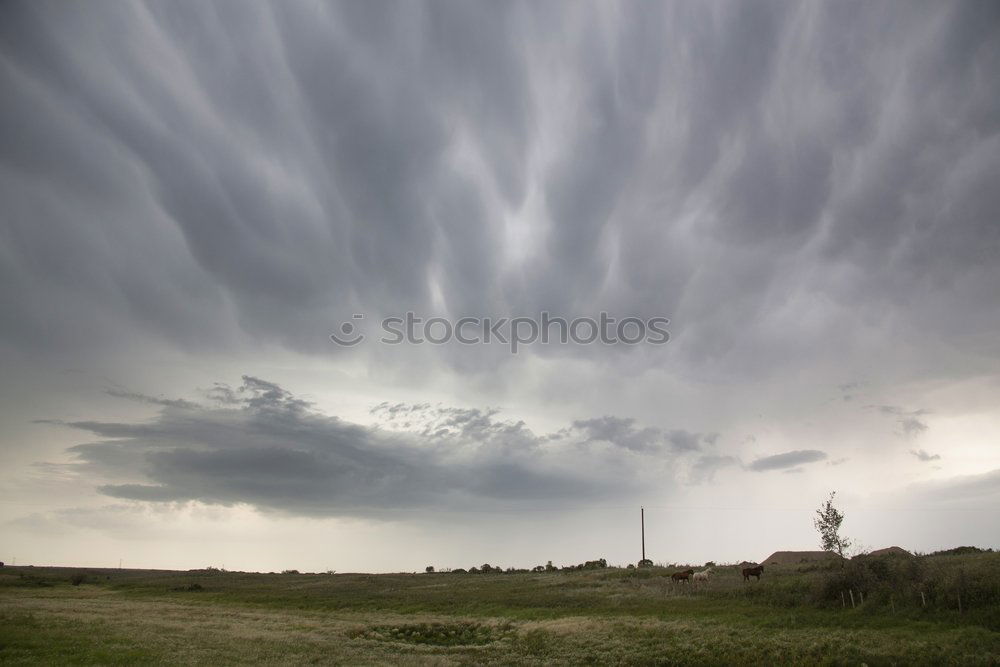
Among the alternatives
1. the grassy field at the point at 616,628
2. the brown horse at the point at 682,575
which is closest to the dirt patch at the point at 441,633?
the grassy field at the point at 616,628

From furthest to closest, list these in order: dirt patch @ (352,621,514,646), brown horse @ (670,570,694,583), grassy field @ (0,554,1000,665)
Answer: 1. brown horse @ (670,570,694,583)
2. dirt patch @ (352,621,514,646)
3. grassy field @ (0,554,1000,665)

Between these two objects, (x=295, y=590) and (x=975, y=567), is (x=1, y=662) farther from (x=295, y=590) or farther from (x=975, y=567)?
(x=295, y=590)

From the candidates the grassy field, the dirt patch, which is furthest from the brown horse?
the dirt patch

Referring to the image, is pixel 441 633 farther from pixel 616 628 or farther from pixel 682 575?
pixel 682 575

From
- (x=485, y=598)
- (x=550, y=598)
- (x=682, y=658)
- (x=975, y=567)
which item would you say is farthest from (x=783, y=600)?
(x=485, y=598)

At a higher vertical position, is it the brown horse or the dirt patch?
the brown horse

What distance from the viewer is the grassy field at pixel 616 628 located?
29.7 meters

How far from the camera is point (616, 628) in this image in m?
40.1

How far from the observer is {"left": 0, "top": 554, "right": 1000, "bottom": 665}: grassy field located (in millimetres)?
29703

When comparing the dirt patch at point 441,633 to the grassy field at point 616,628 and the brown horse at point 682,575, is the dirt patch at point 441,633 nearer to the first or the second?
the grassy field at point 616,628

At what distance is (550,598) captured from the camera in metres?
64.1

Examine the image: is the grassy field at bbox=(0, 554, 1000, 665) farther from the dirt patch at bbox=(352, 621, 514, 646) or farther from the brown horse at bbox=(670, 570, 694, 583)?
the brown horse at bbox=(670, 570, 694, 583)

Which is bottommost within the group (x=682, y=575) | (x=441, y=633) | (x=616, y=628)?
(x=441, y=633)

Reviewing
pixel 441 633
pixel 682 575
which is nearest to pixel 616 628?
pixel 441 633
